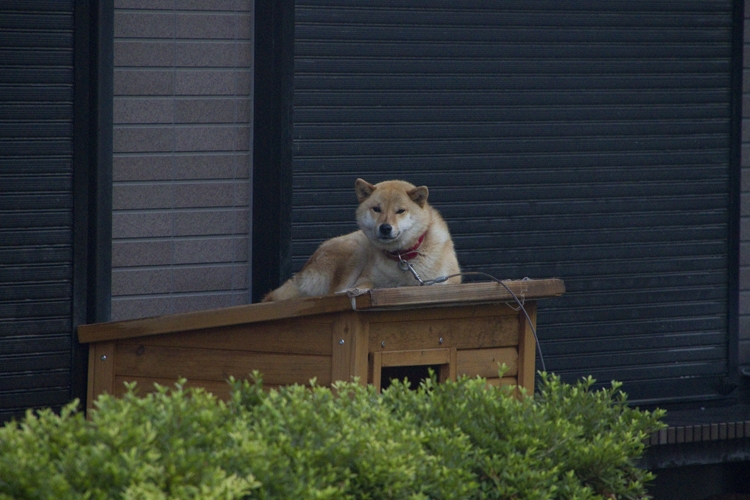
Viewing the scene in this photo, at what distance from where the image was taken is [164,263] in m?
5.62

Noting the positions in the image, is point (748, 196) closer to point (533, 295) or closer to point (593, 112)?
point (593, 112)

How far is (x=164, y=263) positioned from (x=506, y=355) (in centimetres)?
247

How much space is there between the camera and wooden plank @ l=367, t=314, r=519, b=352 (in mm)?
3877

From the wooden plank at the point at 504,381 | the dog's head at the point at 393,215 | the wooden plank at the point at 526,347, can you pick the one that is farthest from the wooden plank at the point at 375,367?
the dog's head at the point at 393,215

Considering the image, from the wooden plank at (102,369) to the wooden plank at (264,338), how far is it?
0.23 m

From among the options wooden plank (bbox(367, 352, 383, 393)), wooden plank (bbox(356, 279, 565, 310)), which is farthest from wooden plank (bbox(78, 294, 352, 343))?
wooden plank (bbox(367, 352, 383, 393))

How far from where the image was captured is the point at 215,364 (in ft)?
13.4

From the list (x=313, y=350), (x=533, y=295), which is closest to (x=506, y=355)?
(x=533, y=295)

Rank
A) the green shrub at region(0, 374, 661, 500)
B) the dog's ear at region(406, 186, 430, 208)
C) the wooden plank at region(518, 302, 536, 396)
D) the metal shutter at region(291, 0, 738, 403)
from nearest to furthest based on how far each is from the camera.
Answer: the green shrub at region(0, 374, 661, 500) < the wooden plank at region(518, 302, 536, 396) < the dog's ear at region(406, 186, 430, 208) < the metal shutter at region(291, 0, 738, 403)

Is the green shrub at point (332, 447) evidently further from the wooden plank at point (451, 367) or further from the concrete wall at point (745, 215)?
the concrete wall at point (745, 215)

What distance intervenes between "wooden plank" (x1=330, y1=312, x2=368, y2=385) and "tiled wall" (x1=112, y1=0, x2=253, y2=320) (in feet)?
6.90

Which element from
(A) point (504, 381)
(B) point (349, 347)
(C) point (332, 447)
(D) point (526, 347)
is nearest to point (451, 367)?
(A) point (504, 381)

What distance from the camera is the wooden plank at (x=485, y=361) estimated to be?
4.06 metres

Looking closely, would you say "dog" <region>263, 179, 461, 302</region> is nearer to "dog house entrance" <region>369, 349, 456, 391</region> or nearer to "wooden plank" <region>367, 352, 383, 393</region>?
"dog house entrance" <region>369, 349, 456, 391</region>
